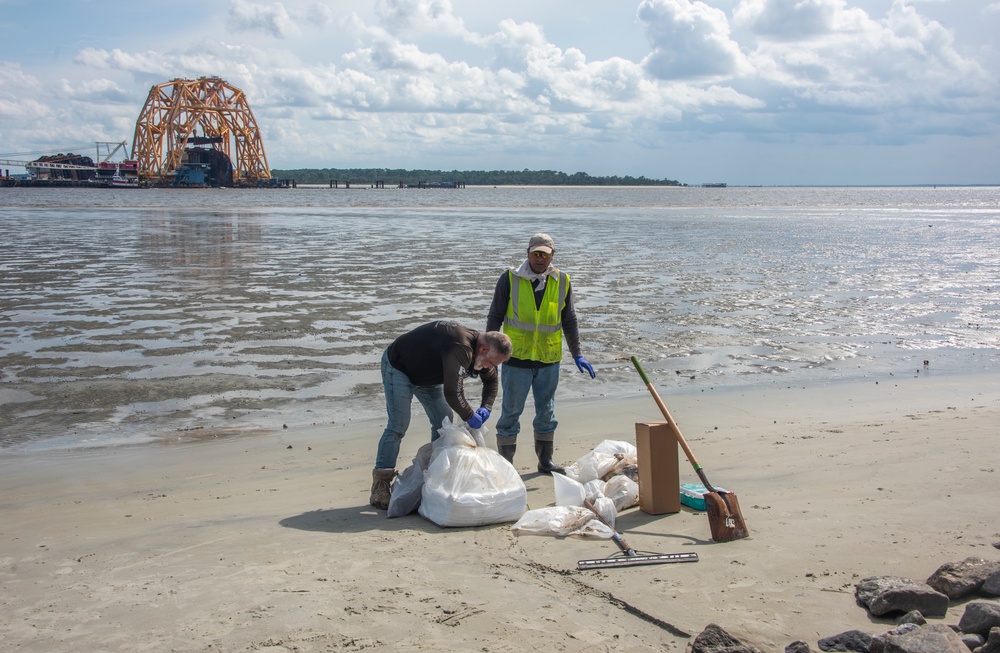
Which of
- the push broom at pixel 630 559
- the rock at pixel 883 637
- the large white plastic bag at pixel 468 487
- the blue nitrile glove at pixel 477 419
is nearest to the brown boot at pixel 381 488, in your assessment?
the large white plastic bag at pixel 468 487

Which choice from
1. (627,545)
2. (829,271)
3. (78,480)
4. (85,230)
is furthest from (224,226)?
(627,545)

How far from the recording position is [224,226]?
119 ft

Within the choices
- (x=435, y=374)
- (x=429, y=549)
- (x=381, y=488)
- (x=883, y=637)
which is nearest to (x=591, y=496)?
(x=429, y=549)

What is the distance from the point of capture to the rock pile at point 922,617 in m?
3.37

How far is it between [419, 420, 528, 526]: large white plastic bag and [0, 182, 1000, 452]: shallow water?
108 inches

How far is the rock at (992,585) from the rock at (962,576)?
2 cm

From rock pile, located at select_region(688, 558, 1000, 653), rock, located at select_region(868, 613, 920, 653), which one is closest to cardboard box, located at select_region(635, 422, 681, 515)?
rock pile, located at select_region(688, 558, 1000, 653)

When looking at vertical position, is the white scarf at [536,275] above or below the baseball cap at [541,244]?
below

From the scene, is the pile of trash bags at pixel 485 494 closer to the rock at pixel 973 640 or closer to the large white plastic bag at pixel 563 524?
the large white plastic bag at pixel 563 524

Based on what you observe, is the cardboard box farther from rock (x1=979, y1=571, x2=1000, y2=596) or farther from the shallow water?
the shallow water

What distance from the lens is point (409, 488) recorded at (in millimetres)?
5555

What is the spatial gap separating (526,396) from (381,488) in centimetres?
125

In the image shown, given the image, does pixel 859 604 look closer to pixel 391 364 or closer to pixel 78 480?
pixel 391 364

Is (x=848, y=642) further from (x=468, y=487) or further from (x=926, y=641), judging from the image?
(x=468, y=487)
